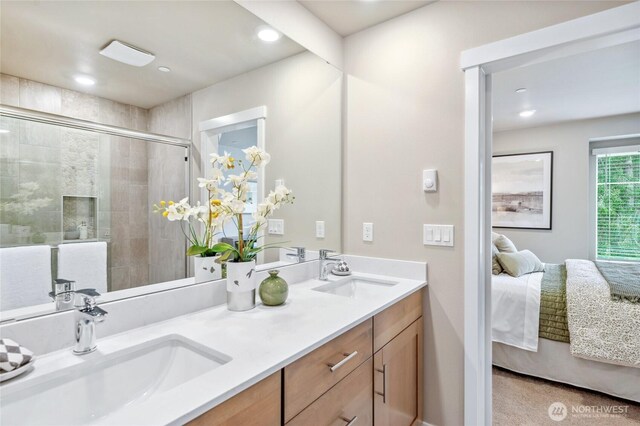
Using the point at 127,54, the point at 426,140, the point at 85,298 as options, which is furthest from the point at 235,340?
the point at 426,140

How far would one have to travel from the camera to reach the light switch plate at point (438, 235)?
1.77 meters

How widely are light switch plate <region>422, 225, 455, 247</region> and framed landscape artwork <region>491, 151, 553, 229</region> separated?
364 cm

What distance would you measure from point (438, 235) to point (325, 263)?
650mm

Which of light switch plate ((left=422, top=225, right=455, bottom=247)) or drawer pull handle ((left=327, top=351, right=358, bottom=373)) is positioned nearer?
drawer pull handle ((left=327, top=351, right=358, bottom=373))

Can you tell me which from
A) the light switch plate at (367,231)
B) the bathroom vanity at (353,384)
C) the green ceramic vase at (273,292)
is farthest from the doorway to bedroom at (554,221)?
the green ceramic vase at (273,292)

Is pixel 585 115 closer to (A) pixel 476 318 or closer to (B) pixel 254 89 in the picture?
(A) pixel 476 318

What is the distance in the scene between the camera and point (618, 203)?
437cm

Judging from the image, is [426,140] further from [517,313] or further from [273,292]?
[517,313]

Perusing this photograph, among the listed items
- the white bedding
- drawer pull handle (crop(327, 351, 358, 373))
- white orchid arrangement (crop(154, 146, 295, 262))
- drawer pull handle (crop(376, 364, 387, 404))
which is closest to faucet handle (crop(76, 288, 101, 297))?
white orchid arrangement (crop(154, 146, 295, 262))

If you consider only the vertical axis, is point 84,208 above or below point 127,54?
below

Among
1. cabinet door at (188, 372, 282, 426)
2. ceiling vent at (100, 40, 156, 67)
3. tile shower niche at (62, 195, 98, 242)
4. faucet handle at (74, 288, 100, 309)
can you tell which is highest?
ceiling vent at (100, 40, 156, 67)

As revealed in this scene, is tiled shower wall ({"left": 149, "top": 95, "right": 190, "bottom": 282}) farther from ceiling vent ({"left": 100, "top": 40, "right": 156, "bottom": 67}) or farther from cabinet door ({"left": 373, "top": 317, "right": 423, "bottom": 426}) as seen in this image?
cabinet door ({"left": 373, "top": 317, "right": 423, "bottom": 426})

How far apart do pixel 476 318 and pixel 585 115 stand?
3.90m

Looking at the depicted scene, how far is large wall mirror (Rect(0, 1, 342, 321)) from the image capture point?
92 centimetres
